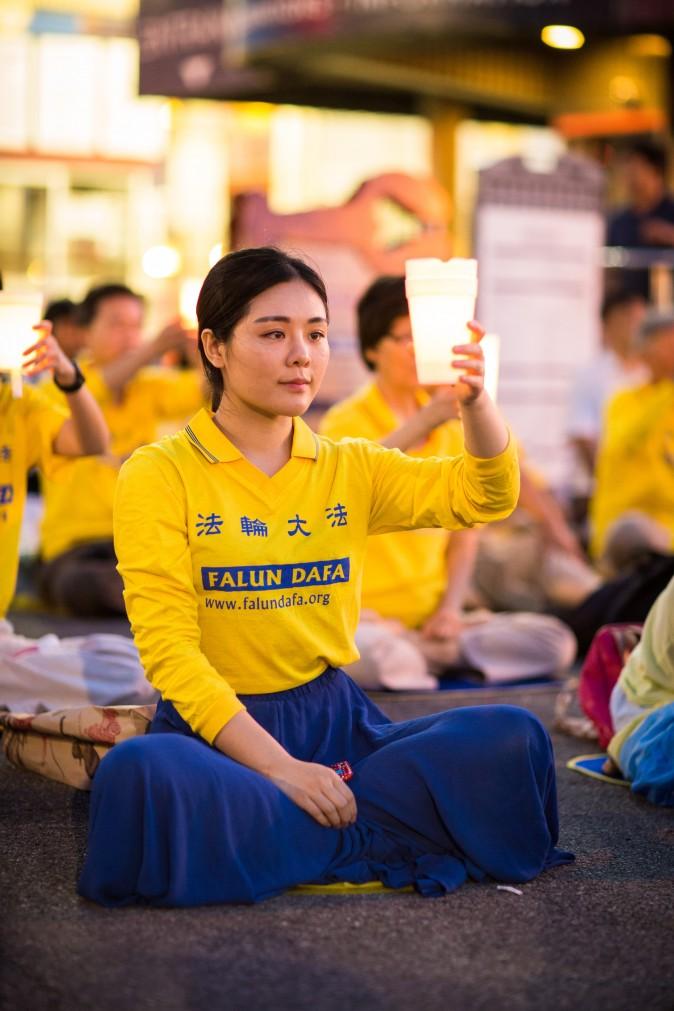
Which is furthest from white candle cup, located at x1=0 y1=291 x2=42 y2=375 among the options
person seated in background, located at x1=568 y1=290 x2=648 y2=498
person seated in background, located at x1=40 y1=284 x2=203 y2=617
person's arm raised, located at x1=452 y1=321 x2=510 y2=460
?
person seated in background, located at x1=568 y1=290 x2=648 y2=498

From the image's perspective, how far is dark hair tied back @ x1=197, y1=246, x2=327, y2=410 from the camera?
2891 millimetres

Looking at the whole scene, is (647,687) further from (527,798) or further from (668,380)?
(668,380)

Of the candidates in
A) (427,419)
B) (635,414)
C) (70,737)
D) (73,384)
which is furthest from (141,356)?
(70,737)

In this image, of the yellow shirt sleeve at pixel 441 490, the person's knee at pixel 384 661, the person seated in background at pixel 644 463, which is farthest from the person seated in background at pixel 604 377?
the yellow shirt sleeve at pixel 441 490

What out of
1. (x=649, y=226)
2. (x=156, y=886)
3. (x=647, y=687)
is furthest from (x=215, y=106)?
(x=156, y=886)

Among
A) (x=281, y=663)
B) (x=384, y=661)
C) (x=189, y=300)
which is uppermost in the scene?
(x=189, y=300)

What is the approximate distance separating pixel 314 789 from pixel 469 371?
2.56ft

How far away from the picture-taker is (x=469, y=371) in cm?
263

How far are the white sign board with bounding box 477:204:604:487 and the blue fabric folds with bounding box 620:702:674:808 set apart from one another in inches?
168

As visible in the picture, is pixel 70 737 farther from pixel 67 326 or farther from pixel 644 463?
pixel 67 326

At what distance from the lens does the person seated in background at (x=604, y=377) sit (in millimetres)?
7887

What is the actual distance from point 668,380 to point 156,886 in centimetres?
417

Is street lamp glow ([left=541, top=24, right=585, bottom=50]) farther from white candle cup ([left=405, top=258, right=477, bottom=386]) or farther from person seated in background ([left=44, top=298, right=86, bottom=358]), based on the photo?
white candle cup ([left=405, top=258, right=477, bottom=386])

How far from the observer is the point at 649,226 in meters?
8.89
